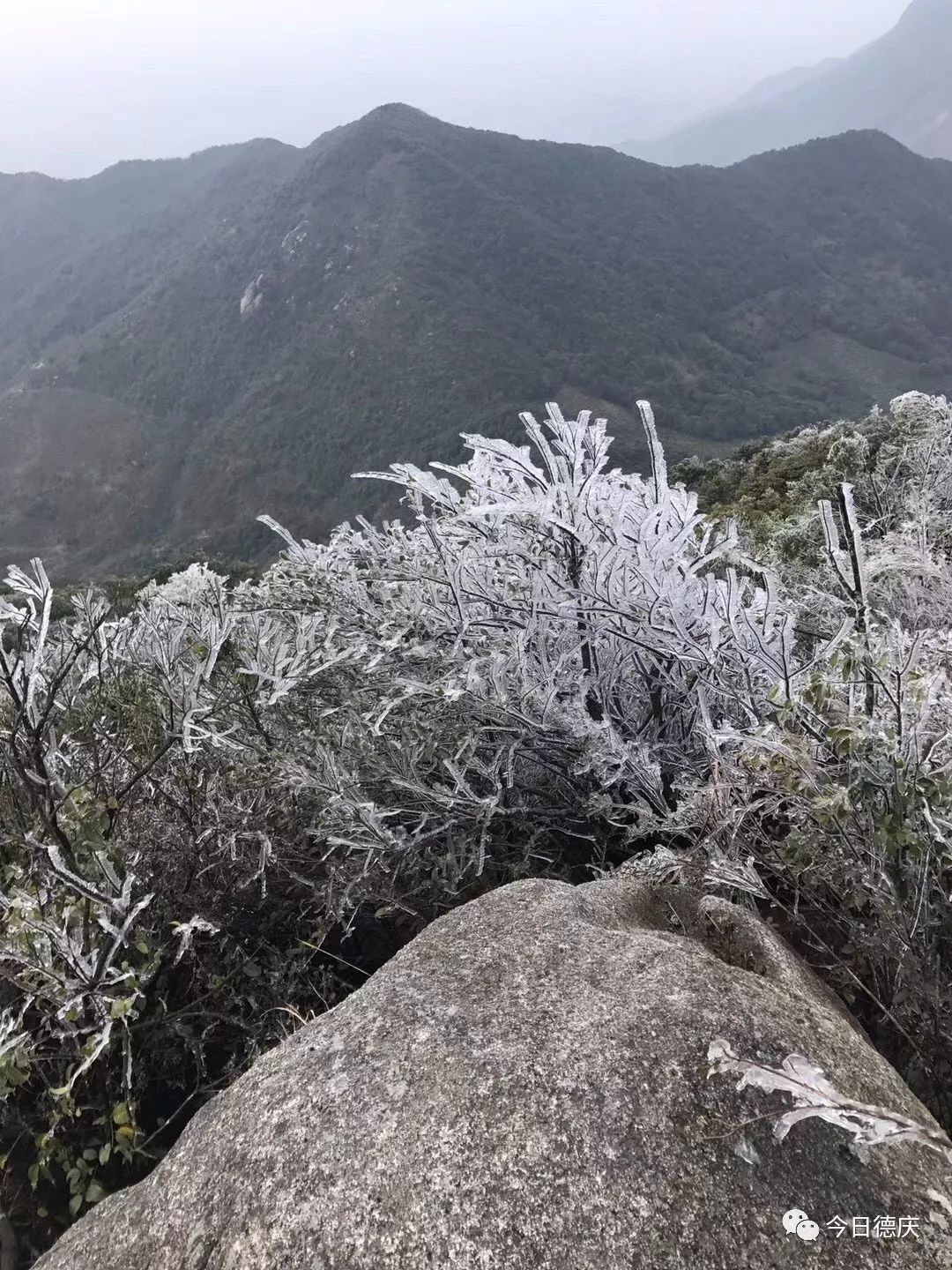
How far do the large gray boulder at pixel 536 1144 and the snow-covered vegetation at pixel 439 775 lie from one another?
0.48 m

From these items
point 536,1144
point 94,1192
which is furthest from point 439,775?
point 536,1144

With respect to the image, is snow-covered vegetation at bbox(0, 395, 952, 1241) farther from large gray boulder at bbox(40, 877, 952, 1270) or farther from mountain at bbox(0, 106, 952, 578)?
mountain at bbox(0, 106, 952, 578)

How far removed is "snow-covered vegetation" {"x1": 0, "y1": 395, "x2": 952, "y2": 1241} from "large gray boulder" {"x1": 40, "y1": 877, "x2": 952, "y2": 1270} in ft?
1.56

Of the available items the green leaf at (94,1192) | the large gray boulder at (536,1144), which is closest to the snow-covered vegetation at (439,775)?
the green leaf at (94,1192)

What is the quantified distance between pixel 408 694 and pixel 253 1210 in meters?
1.80

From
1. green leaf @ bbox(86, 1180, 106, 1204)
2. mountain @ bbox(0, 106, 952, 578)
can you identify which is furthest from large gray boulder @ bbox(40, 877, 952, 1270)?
mountain @ bbox(0, 106, 952, 578)

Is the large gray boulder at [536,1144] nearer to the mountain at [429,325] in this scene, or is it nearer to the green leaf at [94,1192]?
the green leaf at [94,1192]

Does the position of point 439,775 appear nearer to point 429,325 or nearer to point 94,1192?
point 94,1192

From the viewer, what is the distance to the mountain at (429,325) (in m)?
80.2

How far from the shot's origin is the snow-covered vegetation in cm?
199

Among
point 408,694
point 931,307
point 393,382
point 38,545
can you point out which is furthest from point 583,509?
point 931,307

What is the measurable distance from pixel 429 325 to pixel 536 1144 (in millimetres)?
96825

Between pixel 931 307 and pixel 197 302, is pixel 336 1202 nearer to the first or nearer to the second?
pixel 931 307

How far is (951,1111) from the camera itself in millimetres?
1716
